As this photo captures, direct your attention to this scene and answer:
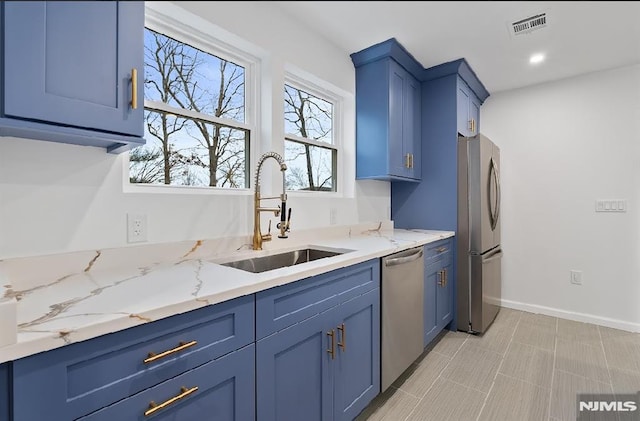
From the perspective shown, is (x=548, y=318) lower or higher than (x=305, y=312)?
lower

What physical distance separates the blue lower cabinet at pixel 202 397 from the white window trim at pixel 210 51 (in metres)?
0.77

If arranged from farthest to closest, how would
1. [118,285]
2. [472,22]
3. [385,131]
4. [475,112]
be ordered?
[475,112] < [385,131] < [118,285] < [472,22]

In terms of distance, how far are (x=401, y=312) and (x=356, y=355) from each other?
461mm

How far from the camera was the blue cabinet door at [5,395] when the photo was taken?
1.92ft

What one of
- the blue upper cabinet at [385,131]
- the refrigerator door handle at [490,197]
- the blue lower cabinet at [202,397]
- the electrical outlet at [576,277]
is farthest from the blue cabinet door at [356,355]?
the electrical outlet at [576,277]

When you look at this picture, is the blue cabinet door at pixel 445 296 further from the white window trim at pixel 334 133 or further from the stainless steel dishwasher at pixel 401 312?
the white window trim at pixel 334 133

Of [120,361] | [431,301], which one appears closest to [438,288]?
[431,301]

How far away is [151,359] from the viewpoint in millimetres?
754

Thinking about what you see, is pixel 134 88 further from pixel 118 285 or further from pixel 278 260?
pixel 278 260

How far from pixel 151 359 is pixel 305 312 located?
569mm

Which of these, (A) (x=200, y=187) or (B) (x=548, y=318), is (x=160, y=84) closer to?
(A) (x=200, y=187)

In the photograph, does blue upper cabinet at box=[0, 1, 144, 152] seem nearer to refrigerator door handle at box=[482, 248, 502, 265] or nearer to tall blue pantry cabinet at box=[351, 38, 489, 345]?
tall blue pantry cabinet at box=[351, 38, 489, 345]

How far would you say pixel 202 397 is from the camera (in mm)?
868

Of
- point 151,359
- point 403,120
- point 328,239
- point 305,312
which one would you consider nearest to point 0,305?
point 151,359
